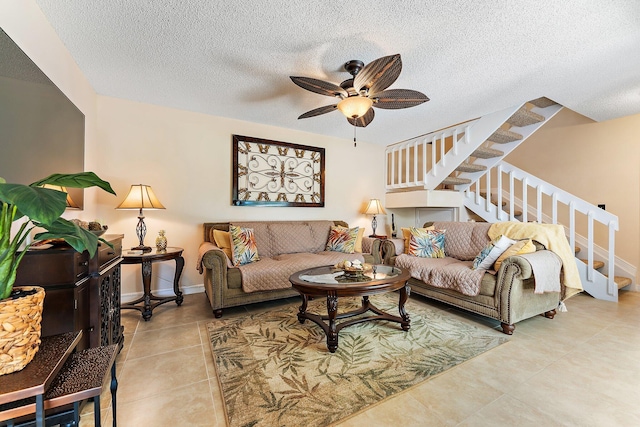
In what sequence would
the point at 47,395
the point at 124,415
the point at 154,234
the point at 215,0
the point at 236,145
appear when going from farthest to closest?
the point at 236,145
the point at 154,234
the point at 215,0
the point at 124,415
the point at 47,395

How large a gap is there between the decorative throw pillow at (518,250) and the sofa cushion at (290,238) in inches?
84.1

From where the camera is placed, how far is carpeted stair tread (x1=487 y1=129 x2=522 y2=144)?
3.52 meters

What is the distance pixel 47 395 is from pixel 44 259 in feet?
2.17

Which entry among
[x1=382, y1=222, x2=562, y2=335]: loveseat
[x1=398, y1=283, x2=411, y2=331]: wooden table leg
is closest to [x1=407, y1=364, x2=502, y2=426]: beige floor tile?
[x1=398, y1=283, x2=411, y2=331]: wooden table leg

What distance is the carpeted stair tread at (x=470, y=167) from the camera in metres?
3.99

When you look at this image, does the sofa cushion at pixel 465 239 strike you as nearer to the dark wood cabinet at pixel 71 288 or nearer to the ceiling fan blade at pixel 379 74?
the ceiling fan blade at pixel 379 74

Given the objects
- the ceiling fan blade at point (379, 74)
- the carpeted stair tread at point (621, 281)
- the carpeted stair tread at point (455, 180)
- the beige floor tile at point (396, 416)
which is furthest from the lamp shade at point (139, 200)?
the carpeted stair tread at point (621, 281)

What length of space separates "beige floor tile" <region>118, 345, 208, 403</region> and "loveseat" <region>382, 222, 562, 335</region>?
7.35ft

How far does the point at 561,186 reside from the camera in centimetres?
419

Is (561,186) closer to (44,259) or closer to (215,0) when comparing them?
(215,0)

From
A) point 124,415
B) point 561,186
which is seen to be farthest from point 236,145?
point 561,186

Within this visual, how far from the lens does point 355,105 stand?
2246 millimetres

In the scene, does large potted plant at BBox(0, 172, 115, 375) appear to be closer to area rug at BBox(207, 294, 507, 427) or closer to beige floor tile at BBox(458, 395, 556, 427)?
area rug at BBox(207, 294, 507, 427)

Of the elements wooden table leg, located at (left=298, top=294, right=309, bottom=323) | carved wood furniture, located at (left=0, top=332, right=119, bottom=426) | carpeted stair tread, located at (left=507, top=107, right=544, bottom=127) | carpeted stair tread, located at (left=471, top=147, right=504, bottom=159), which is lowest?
wooden table leg, located at (left=298, top=294, right=309, bottom=323)
